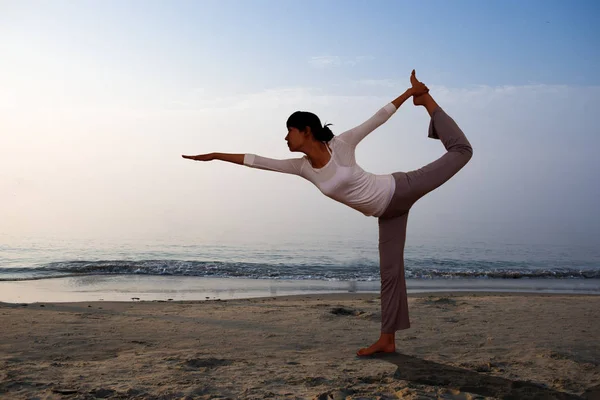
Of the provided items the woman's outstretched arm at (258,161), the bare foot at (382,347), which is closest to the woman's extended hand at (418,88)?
the woman's outstretched arm at (258,161)

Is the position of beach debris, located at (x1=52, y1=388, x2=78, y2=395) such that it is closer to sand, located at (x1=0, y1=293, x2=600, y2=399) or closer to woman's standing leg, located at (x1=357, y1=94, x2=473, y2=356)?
sand, located at (x1=0, y1=293, x2=600, y2=399)

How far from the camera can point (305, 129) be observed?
409cm

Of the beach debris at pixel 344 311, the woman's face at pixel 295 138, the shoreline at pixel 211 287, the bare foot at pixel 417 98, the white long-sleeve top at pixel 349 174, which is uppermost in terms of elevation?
the bare foot at pixel 417 98

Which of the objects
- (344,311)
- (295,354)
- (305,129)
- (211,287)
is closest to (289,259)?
(211,287)

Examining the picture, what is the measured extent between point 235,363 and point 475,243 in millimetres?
20026

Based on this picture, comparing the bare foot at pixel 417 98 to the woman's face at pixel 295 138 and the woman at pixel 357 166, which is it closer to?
the woman at pixel 357 166

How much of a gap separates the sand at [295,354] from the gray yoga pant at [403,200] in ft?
1.33

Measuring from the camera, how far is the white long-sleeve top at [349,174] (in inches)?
159

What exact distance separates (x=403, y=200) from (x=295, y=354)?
5.12 feet

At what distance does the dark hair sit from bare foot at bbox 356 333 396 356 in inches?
67.5

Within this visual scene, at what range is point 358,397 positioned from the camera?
3.27 m

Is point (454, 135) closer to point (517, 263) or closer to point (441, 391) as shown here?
point (441, 391)

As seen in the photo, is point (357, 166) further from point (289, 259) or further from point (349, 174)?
point (289, 259)

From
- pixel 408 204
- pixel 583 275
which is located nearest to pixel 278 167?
pixel 408 204
